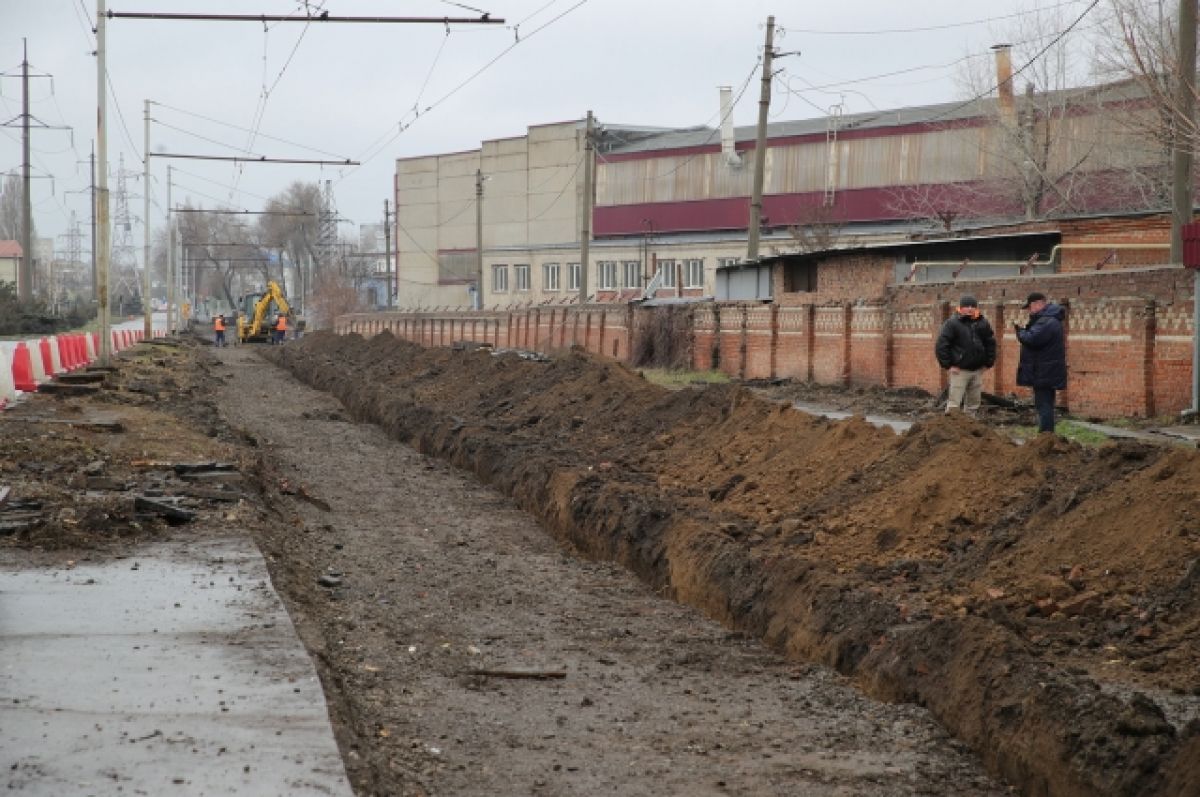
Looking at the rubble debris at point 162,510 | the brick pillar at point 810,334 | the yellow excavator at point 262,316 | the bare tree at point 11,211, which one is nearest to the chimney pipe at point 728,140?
the yellow excavator at point 262,316

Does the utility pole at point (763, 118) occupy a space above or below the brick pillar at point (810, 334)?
above

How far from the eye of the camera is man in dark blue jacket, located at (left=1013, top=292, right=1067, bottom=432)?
538 inches

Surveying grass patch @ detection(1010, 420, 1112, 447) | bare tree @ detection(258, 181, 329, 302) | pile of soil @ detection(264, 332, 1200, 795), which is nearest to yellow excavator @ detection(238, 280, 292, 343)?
bare tree @ detection(258, 181, 329, 302)

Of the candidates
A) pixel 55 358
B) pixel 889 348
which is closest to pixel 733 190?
pixel 889 348

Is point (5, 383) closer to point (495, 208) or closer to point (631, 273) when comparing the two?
point (631, 273)

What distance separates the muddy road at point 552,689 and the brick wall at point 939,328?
28.1 feet

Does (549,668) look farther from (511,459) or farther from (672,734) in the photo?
(511,459)

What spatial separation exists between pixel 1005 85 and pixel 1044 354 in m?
35.6

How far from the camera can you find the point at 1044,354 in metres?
13.7

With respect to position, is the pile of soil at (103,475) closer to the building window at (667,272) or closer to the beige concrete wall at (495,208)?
the building window at (667,272)

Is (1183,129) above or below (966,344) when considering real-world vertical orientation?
above

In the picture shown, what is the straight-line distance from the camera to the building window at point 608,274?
6475cm

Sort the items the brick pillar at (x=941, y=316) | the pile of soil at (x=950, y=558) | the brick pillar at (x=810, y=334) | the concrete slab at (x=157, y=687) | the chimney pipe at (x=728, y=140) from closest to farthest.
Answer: the concrete slab at (x=157, y=687), the pile of soil at (x=950, y=558), the brick pillar at (x=941, y=316), the brick pillar at (x=810, y=334), the chimney pipe at (x=728, y=140)

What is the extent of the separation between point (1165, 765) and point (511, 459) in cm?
1188
